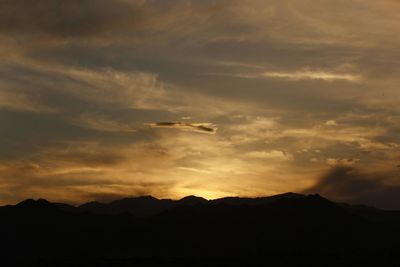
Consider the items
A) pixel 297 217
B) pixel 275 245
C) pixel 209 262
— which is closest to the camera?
pixel 209 262

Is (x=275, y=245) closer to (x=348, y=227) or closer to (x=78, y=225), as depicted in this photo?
(x=348, y=227)

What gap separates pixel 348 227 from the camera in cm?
19100

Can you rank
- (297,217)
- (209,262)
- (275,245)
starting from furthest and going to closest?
1. (297,217)
2. (275,245)
3. (209,262)

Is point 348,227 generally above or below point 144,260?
above

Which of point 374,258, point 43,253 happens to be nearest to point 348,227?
point 374,258

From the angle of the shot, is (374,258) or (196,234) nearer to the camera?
(374,258)

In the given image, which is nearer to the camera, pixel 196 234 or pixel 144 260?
pixel 144 260

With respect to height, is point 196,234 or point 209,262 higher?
point 196,234

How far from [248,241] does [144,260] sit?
59171 mm

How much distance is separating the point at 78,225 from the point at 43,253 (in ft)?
64.9

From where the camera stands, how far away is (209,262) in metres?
132

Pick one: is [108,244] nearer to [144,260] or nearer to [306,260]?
[144,260]

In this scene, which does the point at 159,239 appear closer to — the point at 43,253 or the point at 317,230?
the point at 43,253

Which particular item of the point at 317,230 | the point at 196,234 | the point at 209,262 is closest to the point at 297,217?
the point at 317,230
